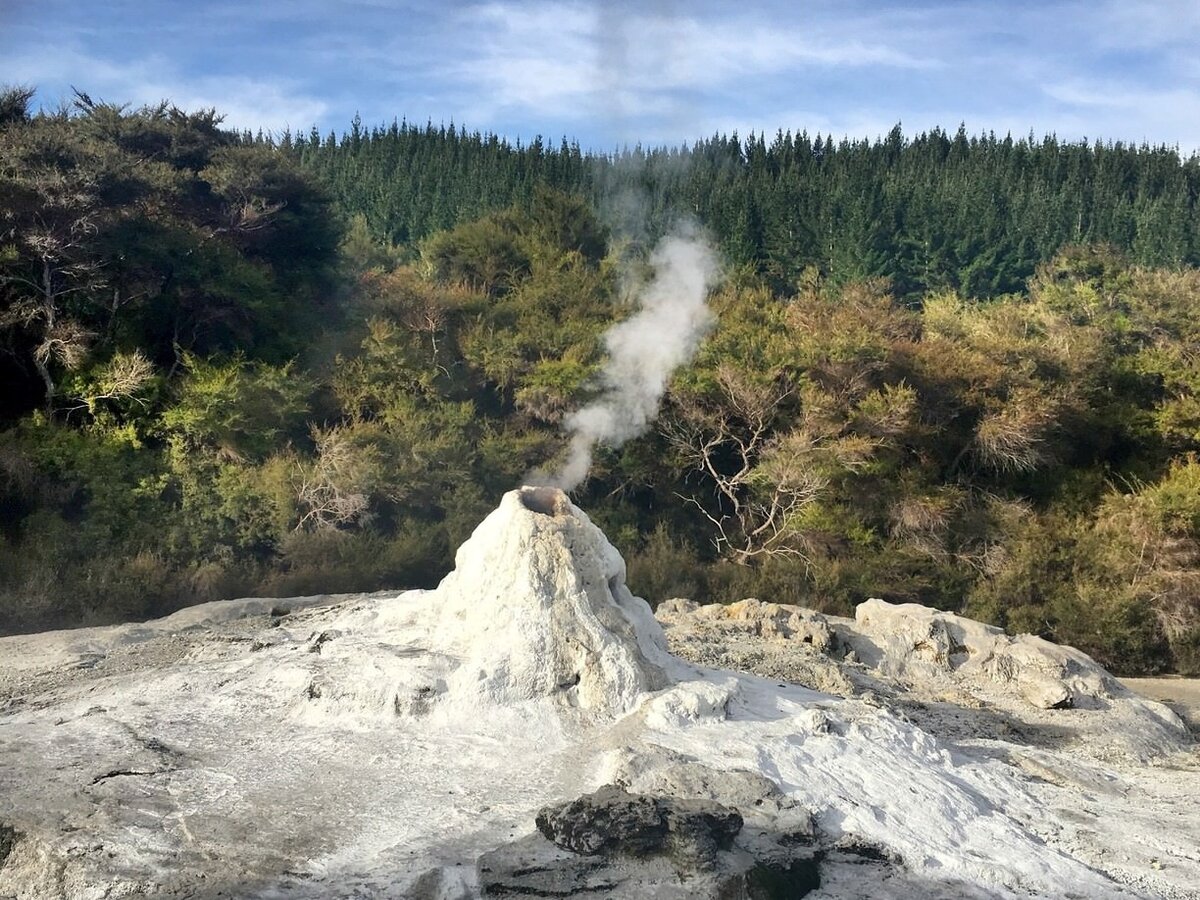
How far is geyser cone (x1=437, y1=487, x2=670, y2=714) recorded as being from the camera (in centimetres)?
855

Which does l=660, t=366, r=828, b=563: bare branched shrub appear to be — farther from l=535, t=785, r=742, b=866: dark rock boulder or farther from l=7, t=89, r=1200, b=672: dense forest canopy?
l=535, t=785, r=742, b=866: dark rock boulder

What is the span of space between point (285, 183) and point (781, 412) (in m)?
9.25

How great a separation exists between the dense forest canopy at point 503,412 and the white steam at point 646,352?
35 cm

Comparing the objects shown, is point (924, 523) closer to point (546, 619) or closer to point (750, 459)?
point (750, 459)

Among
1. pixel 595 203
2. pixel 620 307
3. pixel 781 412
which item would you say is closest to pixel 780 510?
pixel 781 412

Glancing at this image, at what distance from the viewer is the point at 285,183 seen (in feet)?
74.0

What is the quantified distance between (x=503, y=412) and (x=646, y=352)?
2.64 meters

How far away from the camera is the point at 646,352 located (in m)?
21.7

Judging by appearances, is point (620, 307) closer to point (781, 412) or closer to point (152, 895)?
point (781, 412)

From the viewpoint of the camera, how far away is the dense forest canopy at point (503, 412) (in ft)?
61.0

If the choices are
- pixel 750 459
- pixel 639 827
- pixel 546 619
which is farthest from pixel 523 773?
pixel 750 459

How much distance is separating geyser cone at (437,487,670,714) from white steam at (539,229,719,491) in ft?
36.0

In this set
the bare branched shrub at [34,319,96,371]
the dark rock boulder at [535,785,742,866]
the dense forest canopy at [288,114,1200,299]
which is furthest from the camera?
the dense forest canopy at [288,114,1200,299]

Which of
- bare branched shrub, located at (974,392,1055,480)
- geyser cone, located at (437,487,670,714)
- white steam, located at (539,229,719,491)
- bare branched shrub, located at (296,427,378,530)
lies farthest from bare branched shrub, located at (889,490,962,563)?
geyser cone, located at (437,487,670,714)
